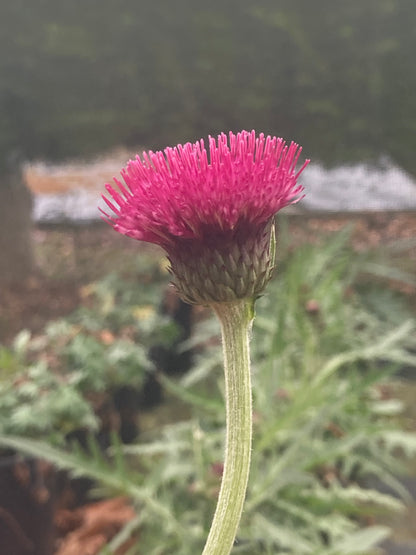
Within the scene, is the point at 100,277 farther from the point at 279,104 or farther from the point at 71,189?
the point at 279,104

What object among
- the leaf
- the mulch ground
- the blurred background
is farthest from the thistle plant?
the mulch ground

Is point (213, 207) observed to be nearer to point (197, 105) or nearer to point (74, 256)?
point (197, 105)

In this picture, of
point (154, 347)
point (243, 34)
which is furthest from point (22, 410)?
point (243, 34)

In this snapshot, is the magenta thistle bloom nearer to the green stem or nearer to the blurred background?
the green stem

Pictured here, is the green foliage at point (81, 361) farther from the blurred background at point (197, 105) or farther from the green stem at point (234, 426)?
the green stem at point (234, 426)

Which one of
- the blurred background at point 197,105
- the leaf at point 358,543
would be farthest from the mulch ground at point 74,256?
the leaf at point 358,543

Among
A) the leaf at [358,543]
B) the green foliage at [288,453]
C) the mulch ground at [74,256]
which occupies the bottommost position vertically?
the leaf at [358,543]
